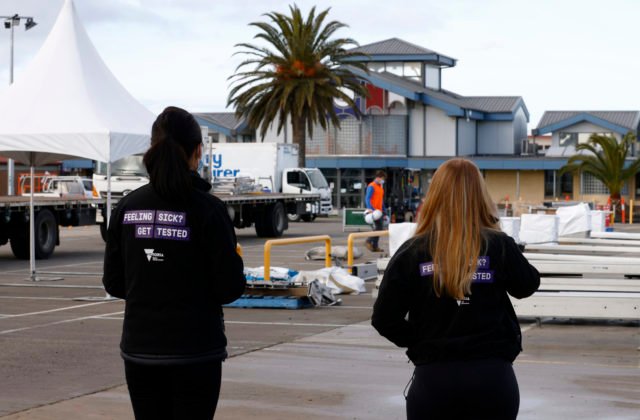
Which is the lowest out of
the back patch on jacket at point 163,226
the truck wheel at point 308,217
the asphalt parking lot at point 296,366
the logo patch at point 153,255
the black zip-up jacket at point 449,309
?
the asphalt parking lot at point 296,366

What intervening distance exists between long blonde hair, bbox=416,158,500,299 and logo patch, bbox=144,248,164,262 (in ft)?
3.34

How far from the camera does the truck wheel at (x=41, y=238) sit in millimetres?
23562

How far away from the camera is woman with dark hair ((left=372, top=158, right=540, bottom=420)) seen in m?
4.03

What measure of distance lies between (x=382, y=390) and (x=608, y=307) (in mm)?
4731

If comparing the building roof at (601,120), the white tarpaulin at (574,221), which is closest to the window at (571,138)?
the building roof at (601,120)

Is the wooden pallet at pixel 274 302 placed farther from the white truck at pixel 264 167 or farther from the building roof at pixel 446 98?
the building roof at pixel 446 98

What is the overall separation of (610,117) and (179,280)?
62.3 metres

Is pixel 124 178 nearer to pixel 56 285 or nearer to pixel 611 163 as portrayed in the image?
pixel 56 285

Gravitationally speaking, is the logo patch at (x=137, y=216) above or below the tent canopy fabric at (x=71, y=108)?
below

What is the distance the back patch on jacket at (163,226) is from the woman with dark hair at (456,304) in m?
0.82

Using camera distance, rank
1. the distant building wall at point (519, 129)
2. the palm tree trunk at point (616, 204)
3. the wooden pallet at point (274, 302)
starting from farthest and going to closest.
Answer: the distant building wall at point (519, 129) → the palm tree trunk at point (616, 204) → the wooden pallet at point (274, 302)

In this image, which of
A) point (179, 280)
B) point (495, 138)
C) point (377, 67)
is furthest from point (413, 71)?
point (179, 280)

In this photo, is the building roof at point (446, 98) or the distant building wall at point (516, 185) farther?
the distant building wall at point (516, 185)

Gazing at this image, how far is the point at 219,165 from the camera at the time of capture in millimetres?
44250
